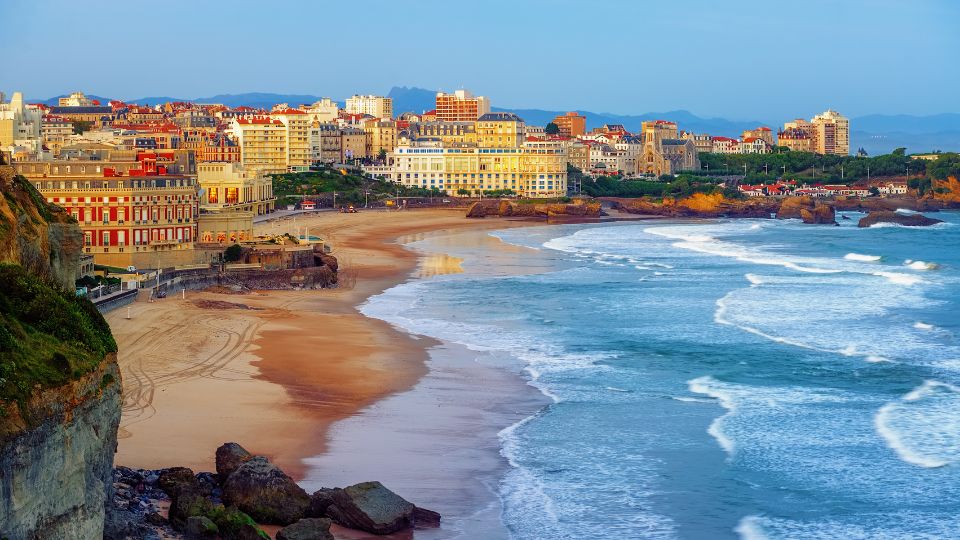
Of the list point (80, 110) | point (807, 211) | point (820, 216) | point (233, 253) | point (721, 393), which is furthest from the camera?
point (80, 110)

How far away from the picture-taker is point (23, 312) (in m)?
13.3

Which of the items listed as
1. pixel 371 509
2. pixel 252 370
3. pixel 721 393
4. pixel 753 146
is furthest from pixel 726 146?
pixel 371 509

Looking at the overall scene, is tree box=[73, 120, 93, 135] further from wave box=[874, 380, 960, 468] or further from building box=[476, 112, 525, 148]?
wave box=[874, 380, 960, 468]

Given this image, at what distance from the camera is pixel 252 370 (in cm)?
2661

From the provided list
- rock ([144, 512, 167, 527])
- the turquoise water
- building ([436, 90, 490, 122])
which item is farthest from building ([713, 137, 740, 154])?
rock ([144, 512, 167, 527])

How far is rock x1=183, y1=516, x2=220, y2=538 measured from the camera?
48.8 ft

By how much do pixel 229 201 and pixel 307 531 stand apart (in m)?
50.2

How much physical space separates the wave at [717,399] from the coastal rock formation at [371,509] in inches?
237

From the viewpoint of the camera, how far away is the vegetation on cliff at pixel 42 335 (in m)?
11.8

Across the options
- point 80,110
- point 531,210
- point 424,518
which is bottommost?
point 424,518

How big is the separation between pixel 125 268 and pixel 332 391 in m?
16.4

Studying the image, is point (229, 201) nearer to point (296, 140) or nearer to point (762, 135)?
point (296, 140)

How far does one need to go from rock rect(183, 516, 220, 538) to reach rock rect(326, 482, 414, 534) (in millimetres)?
1818

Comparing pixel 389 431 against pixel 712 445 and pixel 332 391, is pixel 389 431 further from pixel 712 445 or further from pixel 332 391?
pixel 712 445
